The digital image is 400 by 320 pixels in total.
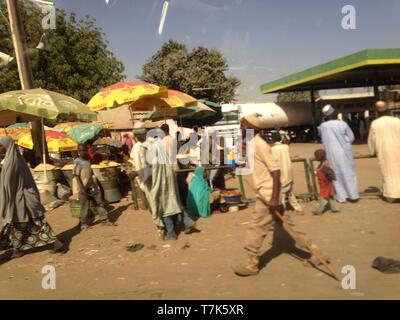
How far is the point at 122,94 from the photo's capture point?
750 cm

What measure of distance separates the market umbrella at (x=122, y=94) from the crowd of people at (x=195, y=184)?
127 cm

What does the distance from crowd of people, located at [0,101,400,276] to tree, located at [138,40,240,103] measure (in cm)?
2445

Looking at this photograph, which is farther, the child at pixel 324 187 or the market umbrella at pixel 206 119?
the market umbrella at pixel 206 119

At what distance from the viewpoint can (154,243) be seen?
18.1 ft

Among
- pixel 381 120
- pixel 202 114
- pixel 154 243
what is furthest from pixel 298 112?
pixel 154 243

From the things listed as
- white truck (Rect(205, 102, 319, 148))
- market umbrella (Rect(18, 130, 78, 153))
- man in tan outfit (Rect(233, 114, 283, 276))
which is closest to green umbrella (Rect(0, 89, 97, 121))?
market umbrella (Rect(18, 130, 78, 153))

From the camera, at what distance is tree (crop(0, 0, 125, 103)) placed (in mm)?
19391

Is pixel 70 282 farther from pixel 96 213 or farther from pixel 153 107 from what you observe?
pixel 153 107

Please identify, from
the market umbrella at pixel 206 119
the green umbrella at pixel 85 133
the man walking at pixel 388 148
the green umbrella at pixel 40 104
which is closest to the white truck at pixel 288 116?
the market umbrella at pixel 206 119

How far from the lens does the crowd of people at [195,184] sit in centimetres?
395

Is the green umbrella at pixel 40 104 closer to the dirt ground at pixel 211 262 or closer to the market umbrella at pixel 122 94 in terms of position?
the market umbrella at pixel 122 94

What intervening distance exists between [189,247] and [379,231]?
254 centimetres

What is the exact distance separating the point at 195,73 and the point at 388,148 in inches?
1039

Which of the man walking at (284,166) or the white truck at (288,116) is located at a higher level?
the white truck at (288,116)
